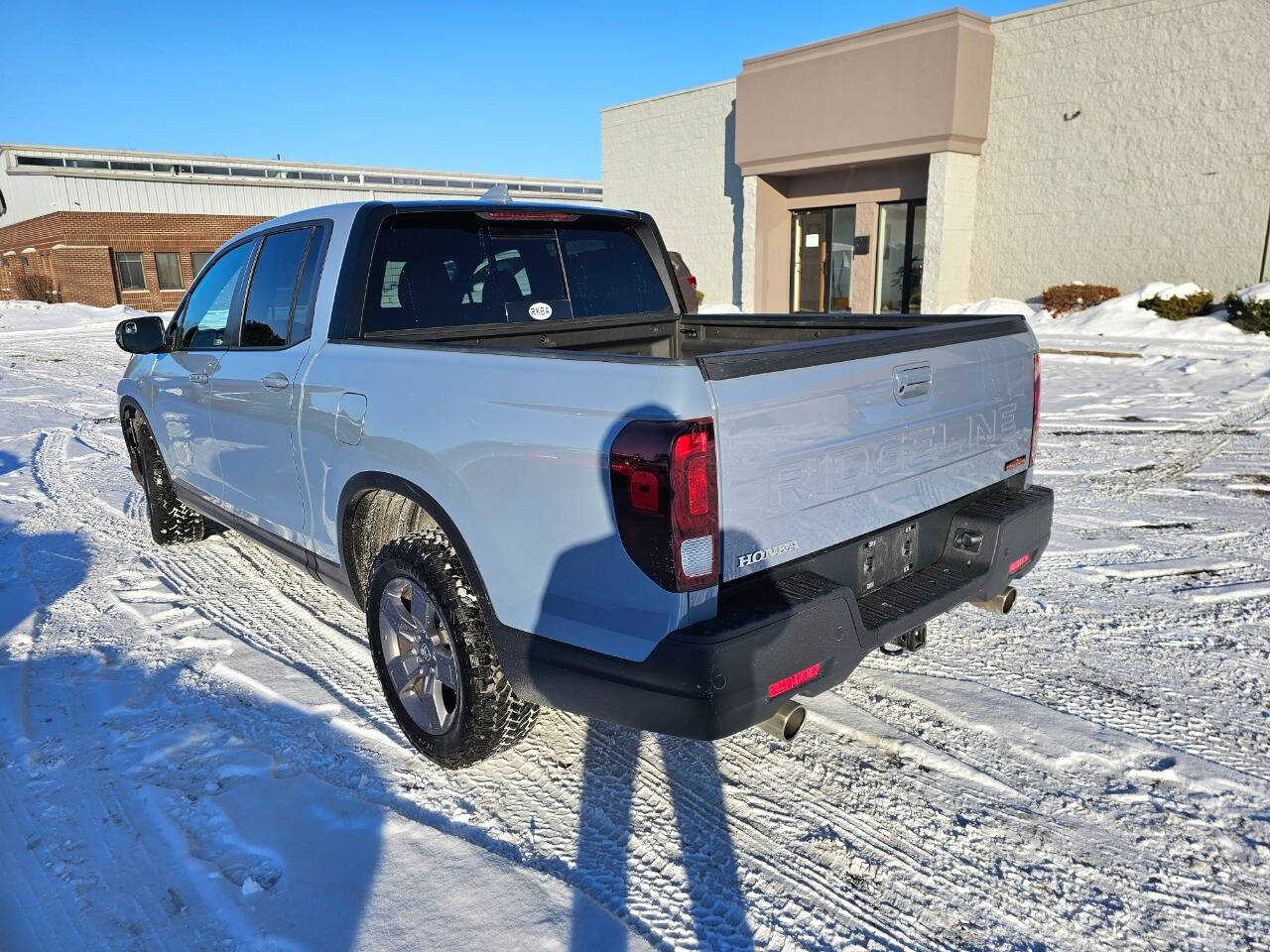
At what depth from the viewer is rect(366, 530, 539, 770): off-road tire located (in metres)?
2.89

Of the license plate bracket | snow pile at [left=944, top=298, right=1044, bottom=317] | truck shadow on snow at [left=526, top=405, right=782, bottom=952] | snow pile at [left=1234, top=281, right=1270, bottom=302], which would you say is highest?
snow pile at [left=1234, top=281, right=1270, bottom=302]

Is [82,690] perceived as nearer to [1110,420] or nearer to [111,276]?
[1110,420]

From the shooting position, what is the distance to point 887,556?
299 centimetres

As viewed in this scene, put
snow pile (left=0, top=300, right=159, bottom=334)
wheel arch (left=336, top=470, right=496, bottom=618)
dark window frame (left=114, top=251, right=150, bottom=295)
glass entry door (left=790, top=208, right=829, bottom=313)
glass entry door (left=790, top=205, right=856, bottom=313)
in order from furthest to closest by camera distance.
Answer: dark window frame (left=114, top=251, right=150, bottom=295), snow pile (left=0, top=300, right=159, bottom=334), glass entry door (left=790, top=208, right=829, bottom=313), glass entry door (left=790, top=205, right=856, bottom=313), wheel arch (left=336, top=470, right=496, bottom=618)

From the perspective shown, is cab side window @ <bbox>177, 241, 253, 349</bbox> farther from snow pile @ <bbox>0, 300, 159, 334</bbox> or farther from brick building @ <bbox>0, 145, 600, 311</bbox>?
brick building @ <bbox>0, 145, 600, 311</bbox>

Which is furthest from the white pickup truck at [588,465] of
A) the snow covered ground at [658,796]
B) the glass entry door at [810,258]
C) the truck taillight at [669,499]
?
the glass entry door at [810,258]

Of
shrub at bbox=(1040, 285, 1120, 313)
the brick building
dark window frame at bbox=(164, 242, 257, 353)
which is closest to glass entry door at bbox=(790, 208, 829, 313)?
shrub at bbox=(1040, 285, 1120, 313)

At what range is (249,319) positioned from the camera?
4234mm

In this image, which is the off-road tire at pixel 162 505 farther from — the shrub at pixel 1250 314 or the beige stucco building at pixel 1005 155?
the beige stucco building at pixel 1005 155

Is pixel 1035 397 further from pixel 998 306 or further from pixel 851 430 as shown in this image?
pixel 998 306

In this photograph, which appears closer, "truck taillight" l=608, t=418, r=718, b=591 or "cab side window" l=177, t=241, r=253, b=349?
"truck taillight" l=608, t=418, r=718, b=591

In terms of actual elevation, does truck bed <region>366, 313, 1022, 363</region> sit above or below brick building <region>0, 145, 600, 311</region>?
below

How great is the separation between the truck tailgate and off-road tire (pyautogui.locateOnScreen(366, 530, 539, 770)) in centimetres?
96

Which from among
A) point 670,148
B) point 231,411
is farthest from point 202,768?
point 670,148
